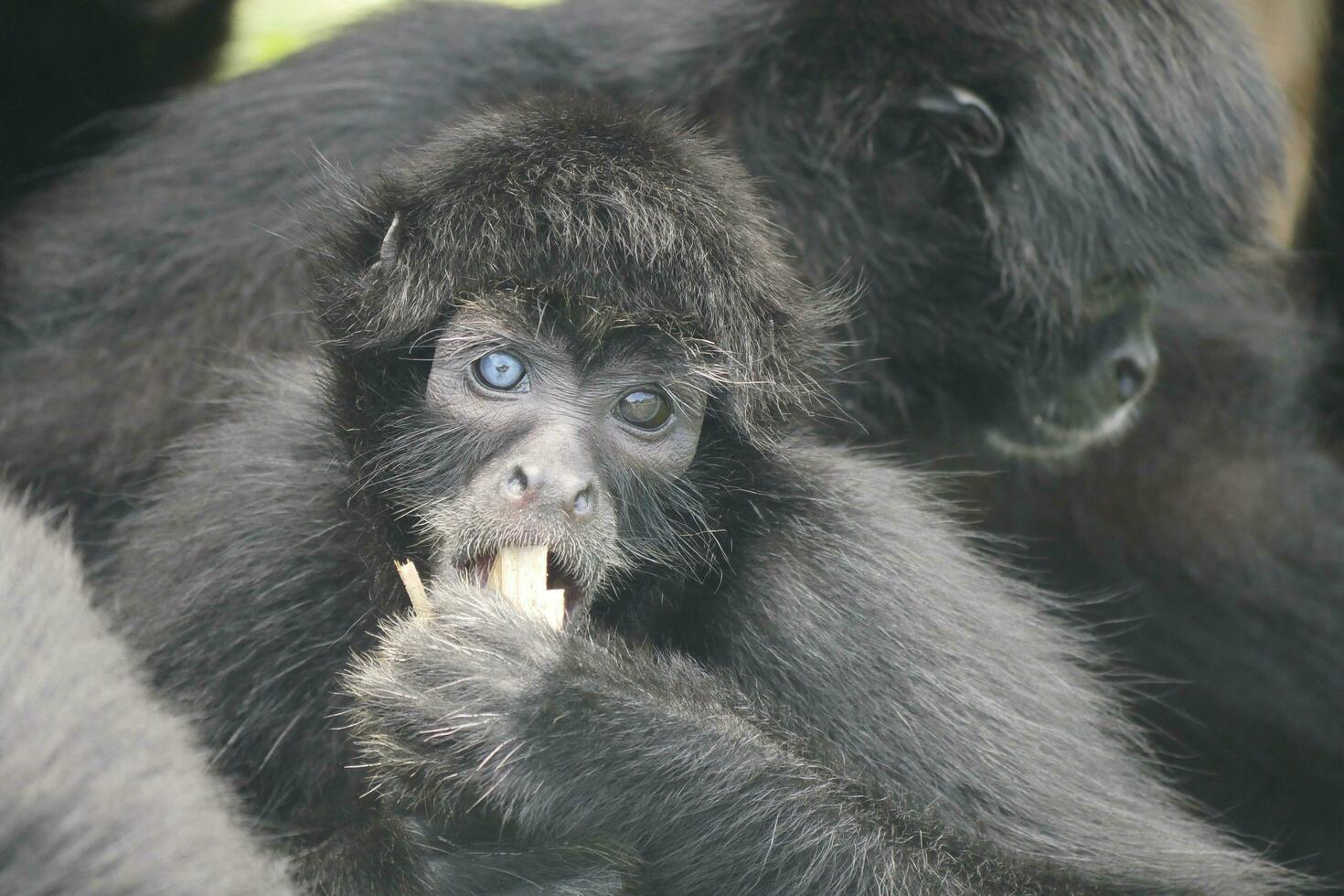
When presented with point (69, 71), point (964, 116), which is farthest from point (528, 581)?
point (69, 71)

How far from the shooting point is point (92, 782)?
243cm

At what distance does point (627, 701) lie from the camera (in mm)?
3500

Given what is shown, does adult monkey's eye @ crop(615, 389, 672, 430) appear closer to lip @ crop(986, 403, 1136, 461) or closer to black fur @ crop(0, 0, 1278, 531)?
black fur @ crop(0, 0, 1278, 531)

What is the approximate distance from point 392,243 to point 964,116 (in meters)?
2.49

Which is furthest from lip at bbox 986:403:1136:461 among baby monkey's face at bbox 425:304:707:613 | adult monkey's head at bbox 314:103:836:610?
baby monkey's face at bbox 425:304:707:613

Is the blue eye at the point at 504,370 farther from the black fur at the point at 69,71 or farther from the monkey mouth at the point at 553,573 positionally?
the black fur at the point at 69,71

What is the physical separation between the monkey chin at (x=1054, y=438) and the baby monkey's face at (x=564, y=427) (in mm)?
2408

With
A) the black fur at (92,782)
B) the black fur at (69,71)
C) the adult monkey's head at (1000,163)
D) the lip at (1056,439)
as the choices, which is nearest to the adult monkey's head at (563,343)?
the black fur at (92,782)

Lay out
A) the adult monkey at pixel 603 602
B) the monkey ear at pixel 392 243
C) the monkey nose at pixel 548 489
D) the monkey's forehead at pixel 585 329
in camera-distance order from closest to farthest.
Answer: the adult monkey at pixel 603 602, the monkey nose at pixel 548 489, the monkey's forehead at pixel 585 329, the monkey ear at pixel 392 243

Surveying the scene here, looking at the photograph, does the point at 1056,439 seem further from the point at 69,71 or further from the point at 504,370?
the point at 69,71

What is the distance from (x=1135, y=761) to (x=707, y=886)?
156 cm

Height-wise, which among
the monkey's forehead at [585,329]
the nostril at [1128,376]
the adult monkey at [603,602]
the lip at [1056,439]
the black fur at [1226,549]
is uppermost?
the monkey's forehead at [585,329]

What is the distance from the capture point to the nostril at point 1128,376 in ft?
19.5

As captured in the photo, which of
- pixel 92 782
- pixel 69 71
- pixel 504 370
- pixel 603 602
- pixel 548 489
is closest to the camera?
pixel 92 782
